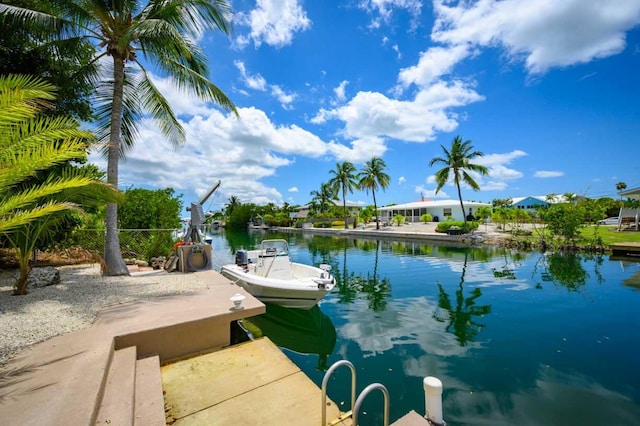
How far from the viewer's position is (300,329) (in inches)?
249

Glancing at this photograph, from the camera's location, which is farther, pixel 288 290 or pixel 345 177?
pixel 345 177

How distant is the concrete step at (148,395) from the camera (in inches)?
95.7

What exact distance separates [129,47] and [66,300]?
6.56m

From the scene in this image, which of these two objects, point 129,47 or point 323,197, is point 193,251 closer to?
point 129,47

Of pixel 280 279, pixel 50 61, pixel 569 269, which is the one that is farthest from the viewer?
pixel 569 269

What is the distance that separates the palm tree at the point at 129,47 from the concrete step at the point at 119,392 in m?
5.29

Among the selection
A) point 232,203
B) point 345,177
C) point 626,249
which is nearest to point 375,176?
point 345,177

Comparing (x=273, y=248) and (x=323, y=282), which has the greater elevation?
(x=273, y=248)

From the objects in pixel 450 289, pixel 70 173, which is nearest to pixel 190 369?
pixel 70 173

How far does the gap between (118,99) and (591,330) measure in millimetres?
12586

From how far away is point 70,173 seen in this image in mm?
6320

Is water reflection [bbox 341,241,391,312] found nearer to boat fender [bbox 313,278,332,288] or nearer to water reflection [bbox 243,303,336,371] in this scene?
water reflection [bbox 243,303,336,371]

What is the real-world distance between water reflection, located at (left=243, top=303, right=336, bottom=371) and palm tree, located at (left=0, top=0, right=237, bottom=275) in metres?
4.26

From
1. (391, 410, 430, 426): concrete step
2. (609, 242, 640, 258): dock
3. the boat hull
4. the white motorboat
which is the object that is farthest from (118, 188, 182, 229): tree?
(609, 242, 640, 258): dock
